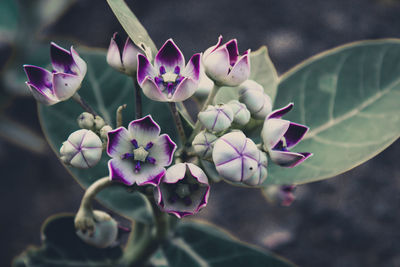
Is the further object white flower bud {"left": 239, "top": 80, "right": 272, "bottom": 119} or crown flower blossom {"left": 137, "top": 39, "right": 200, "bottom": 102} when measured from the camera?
white flower bud {"left": 239, "top": 80, "right": 272, "bottom": 119}

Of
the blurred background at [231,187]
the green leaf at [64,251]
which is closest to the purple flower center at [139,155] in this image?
the green leaf at [64,251]

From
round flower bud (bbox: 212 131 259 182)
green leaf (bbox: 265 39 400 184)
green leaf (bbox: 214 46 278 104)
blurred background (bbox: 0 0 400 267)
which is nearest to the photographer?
round flower bud (bbox: 212 131 259 182)

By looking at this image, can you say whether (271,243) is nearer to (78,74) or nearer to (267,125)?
(267,125)

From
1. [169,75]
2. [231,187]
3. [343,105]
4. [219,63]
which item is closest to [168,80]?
[169,75]

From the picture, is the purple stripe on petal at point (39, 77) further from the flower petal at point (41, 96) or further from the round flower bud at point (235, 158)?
the round flower bud at point (235, 158)

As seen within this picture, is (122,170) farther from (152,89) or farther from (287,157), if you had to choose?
(287,157)

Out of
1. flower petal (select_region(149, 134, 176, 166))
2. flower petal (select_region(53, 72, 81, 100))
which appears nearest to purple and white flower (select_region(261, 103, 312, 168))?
flower petal (select_region(149, 134, 176, 166))

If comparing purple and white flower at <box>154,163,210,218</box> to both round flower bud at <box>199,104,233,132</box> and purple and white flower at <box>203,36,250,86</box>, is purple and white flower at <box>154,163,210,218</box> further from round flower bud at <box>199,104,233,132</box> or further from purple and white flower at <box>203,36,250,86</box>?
purple and white flower at <box>203,36,250,86</box>
